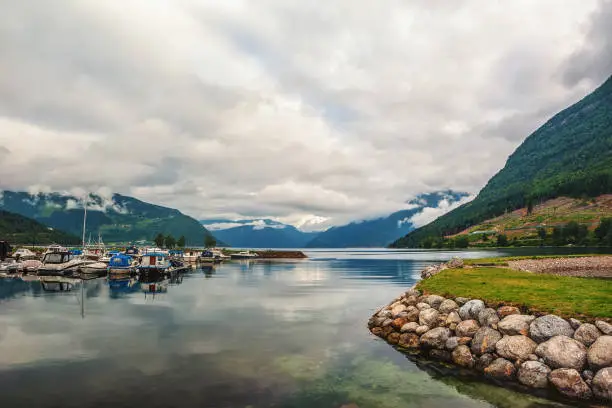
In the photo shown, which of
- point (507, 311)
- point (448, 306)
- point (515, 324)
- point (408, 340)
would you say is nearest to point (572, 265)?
point (448, 306)

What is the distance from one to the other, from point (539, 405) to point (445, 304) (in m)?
13.2

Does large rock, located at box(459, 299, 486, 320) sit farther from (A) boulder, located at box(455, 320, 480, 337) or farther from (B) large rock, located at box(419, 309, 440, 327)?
(B) large rock, located at box(419, 309, 440, 327)

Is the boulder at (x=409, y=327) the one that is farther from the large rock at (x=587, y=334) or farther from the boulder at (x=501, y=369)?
the large rock at (x=587, y=334)

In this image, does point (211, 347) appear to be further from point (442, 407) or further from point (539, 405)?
point (539, 405)

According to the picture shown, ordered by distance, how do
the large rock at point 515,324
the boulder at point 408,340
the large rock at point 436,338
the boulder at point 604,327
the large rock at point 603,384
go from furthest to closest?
the boulder at point 408,340 < the large rock at point 436,338 < the large rock at point 515,324 < the boulder at point 604,327 < the large rock at point 603,384

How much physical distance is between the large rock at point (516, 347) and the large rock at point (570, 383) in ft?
6.10

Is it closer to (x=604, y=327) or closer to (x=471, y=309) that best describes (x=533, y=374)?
(x=604, y=327)

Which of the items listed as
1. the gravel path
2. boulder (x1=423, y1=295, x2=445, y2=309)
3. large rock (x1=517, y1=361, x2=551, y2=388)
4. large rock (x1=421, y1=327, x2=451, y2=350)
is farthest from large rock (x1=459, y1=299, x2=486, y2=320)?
the gravel path

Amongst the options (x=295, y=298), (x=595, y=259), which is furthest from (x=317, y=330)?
(x=595, y=259)

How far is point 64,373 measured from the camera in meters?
23.4

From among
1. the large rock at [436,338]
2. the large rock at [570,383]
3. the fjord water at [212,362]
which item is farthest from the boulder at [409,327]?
the large rock at [570,383]

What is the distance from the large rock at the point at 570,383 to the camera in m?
19.3

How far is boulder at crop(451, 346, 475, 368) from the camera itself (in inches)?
964

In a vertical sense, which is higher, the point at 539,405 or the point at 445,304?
the point at 445,304
